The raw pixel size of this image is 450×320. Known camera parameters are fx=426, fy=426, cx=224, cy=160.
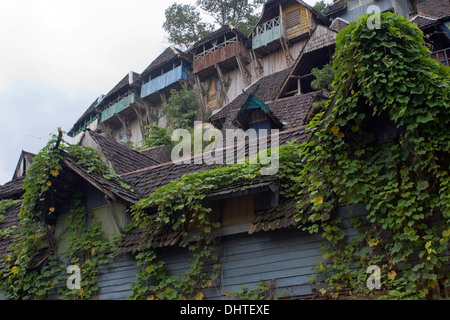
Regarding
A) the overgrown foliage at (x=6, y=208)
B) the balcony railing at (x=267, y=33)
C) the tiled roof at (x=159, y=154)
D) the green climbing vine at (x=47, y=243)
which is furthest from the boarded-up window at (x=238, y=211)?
the balcony railing at (x=267, y=33)

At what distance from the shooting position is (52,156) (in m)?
9.69

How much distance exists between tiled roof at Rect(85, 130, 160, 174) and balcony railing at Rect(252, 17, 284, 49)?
1925 centimetres

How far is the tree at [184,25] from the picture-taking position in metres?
40.2

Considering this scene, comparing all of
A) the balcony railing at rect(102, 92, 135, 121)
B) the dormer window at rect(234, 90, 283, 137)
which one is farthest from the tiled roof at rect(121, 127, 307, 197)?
the balcony railing at rect(102, 92, 135, 121)

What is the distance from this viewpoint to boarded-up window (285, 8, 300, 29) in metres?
30.3

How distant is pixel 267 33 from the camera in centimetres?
3091

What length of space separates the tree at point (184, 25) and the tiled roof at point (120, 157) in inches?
1119

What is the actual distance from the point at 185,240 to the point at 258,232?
1461mm

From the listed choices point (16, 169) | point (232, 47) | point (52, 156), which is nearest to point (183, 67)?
point (232, 47)

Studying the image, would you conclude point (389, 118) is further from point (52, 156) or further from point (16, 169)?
point (16, 169)

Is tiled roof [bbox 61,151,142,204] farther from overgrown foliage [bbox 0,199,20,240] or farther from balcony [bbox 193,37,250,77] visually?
balcony [bbox 193,37,250,77]

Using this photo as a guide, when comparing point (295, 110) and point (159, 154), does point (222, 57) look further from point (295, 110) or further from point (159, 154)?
point (295, 110)

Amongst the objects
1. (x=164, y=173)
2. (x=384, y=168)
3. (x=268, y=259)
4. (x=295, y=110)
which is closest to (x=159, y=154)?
(x=295, y=110)

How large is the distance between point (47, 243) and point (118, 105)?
102 ft
